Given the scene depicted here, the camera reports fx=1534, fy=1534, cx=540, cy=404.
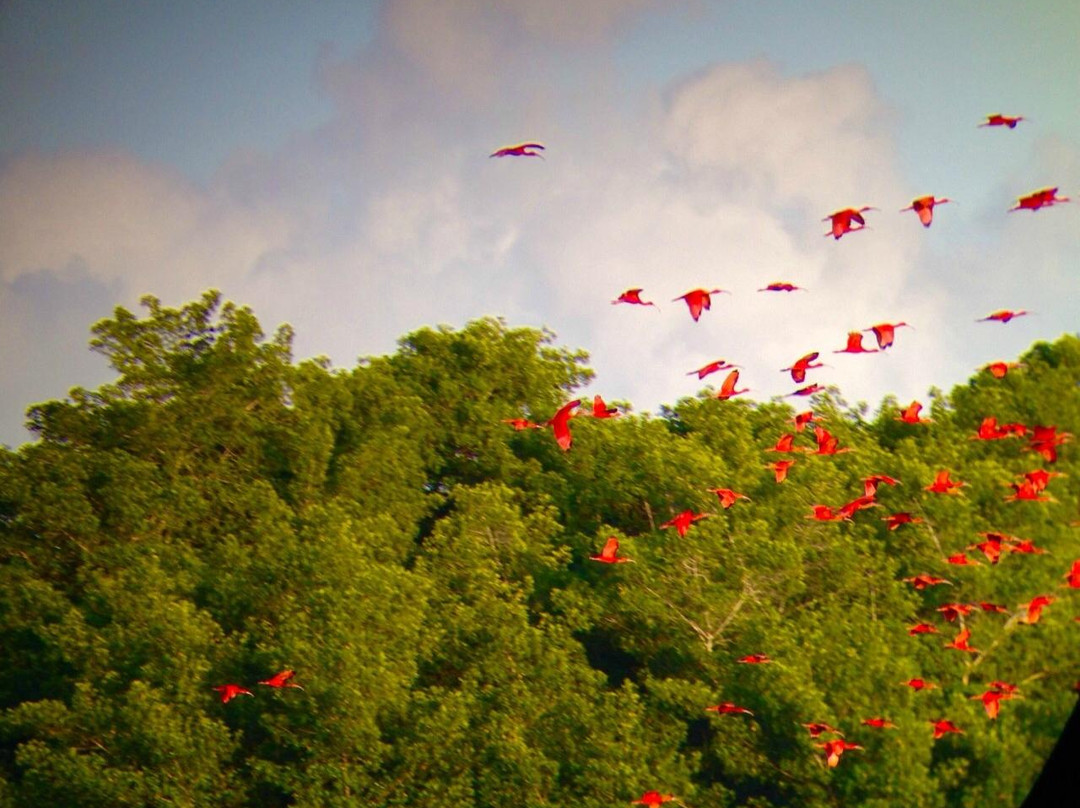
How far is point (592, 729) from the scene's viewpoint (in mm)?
19938

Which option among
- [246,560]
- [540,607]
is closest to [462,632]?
[540,607]

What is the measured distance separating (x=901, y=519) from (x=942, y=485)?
2.89 feet

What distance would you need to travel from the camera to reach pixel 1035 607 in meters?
19.8

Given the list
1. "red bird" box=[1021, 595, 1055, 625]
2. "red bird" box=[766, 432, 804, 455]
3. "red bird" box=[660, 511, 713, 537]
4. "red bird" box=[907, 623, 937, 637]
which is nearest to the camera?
"red bird" box=[907, 623, 937, 637]

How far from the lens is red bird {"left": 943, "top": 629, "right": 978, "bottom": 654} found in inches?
756

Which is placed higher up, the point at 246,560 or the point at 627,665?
the point at 246,560

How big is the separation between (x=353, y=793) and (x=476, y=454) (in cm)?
837

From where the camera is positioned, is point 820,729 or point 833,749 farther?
point 833,749

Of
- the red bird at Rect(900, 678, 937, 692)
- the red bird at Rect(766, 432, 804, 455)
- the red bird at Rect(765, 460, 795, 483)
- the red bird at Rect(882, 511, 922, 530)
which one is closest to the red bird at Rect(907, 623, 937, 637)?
the red bird at Rect(900, 678, 937, 692)

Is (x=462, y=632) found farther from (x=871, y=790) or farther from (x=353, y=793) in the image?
(x=871, y=790)

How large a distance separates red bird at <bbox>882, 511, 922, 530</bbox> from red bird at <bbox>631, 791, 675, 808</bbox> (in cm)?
439

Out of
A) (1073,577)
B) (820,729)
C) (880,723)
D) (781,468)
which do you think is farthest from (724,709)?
(1073,577)

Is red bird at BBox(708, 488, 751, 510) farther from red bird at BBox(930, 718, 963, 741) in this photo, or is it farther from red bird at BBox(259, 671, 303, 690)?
red bird at BBox(259, 671, 303, 690)

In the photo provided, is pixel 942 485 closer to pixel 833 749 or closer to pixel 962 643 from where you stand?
pixel 962 643
